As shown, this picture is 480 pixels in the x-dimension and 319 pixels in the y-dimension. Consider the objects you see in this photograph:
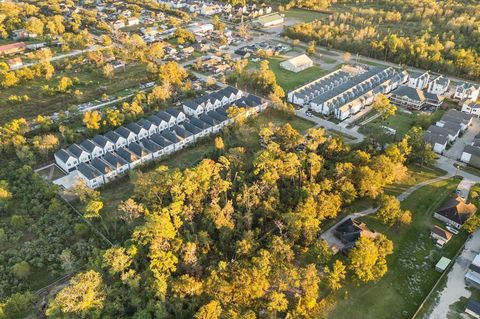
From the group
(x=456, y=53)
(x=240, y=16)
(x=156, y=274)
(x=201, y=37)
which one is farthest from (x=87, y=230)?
(x=240, y=16)

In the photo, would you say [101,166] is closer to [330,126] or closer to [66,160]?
[66,160]

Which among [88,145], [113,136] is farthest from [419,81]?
[88,145]

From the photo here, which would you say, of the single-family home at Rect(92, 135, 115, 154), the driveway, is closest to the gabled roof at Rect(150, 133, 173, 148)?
the single-family home at Rect(92, 135, 115, 154)

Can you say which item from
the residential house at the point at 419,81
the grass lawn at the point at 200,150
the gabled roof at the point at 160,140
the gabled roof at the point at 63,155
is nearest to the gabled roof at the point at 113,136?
the gabled roof at the point at 160,140

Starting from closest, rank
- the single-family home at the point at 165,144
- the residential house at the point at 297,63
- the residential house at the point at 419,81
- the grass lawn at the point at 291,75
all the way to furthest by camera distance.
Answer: the single-family home at the point at 165,144
the residential house at the point at 419,81
the grass lawn at the point at 291,75
the residential house at the point at 297,63

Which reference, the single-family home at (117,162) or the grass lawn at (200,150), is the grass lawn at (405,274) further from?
the single-family home at (117,162)

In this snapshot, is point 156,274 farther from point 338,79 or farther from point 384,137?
point 338,79
